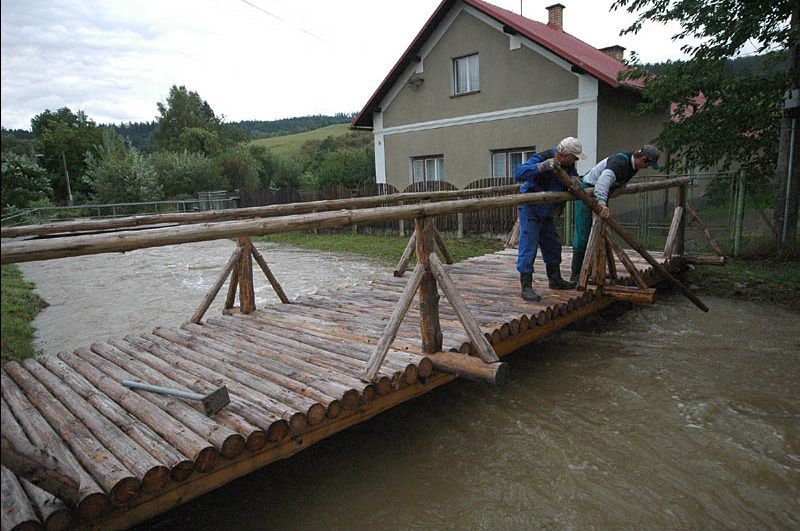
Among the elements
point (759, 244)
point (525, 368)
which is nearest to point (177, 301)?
point (525, 368)

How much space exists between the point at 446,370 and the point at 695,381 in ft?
8.61

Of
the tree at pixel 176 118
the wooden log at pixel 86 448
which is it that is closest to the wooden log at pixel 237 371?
the wooden log at pixel 86 448

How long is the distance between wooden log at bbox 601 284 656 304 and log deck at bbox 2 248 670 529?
1.05ft

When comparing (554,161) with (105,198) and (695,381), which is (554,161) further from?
(105,198)

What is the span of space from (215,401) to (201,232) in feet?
3.37

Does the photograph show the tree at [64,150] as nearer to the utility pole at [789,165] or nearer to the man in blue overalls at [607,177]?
the man in blue overalls at [607,177]

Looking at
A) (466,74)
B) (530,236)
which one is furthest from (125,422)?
(466,74)

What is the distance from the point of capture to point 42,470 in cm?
188

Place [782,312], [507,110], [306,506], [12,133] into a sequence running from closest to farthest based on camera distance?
[12,133]
[306,506]
[782,312]
[507,110]

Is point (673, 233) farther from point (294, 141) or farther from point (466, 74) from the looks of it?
point (294, 141)

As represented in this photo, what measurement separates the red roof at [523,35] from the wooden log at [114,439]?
1205 cm

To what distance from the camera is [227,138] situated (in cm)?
6141

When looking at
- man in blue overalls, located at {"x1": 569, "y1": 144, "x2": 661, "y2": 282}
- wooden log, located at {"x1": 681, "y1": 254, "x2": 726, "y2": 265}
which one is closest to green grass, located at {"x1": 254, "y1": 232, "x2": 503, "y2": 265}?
wooden log, located at {"x1": 681, "y1": 254, "x2": 726, "y2": 265}

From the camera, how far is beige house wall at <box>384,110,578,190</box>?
553 inches
